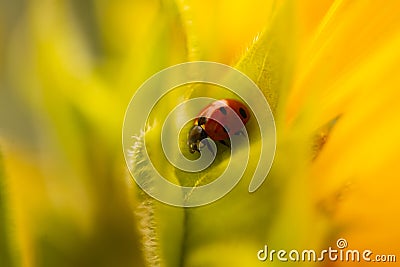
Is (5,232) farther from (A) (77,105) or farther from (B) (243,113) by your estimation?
(B) (243,113)

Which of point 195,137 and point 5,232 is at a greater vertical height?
point 195,137

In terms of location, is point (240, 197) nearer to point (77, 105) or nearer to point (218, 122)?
point (218, 122)

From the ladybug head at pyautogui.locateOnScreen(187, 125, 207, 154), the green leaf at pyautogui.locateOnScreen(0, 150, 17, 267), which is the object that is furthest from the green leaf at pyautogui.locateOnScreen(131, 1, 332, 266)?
the green leaf at pyautogui.locateOnScreen(0, 150, 17, 267)

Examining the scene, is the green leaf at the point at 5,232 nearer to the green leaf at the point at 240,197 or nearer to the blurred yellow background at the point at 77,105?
the blurred yellow background at the point at 77,105

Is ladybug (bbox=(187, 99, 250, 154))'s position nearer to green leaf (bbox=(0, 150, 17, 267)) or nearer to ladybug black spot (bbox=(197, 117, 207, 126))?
ladybug black spot (bbox=(197, 117, 207, 126))

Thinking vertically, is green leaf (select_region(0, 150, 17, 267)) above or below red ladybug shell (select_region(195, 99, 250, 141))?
below

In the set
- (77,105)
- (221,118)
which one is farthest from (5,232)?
(221,118)

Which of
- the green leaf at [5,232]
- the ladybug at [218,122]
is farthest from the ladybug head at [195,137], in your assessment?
the green leaf at [5,232]

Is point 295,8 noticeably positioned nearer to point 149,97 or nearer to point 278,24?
point 278,24
